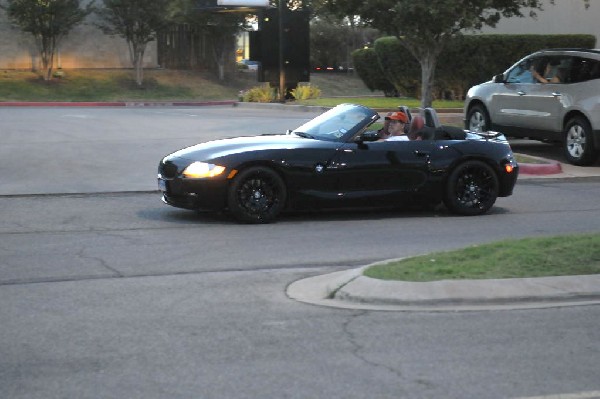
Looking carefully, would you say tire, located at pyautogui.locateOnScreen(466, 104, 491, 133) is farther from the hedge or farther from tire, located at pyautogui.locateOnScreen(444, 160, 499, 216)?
the hedge

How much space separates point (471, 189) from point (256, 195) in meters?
2.87

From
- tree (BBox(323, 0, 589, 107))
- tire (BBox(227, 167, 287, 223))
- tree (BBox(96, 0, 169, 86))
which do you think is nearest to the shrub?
tree (BBox(96, 0, 169, 86))

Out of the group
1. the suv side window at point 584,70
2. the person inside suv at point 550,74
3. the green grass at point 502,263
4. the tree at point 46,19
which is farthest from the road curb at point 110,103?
the green grass at point 502,263

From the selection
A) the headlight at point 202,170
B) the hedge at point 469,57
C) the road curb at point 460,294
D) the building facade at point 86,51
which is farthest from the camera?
the building facade at point 86,51

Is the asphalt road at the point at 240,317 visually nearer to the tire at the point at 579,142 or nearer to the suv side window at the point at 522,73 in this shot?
the tire at the point at 579,142

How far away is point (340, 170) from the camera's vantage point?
12.8 m

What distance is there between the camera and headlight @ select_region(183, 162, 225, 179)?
40.5 feet

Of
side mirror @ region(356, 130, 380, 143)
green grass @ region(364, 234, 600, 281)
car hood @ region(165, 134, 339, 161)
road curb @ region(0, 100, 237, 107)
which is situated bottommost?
road curb @ region(0, 100, 237, 107)

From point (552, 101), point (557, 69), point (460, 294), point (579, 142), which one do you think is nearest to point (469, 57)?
point (557, 69)

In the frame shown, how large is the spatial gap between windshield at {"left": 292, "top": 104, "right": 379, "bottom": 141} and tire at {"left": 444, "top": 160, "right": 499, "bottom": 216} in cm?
130

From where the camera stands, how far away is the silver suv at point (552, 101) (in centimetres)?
1848

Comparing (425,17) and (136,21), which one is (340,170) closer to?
(425,17)

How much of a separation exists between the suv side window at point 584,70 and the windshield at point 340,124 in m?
6.80

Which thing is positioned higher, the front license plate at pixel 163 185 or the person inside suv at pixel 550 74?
the person inside suv at pixel 550 74
